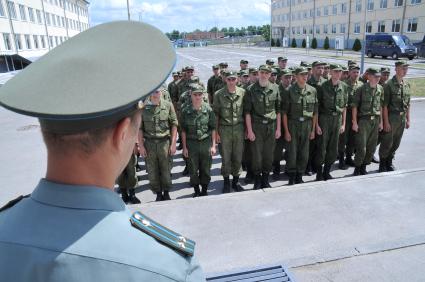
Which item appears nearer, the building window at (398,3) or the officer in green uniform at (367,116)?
the officer in green uniform at (367,116)

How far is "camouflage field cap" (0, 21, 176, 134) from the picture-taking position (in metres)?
0.83

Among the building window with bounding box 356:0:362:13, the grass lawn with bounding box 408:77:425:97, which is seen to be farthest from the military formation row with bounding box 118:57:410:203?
the building window with bounding box 356:0:362:13

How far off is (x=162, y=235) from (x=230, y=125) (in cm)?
476

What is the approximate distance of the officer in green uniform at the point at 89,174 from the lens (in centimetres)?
82

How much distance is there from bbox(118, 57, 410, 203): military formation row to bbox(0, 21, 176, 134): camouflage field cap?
405cm

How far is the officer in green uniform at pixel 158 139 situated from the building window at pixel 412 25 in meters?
43.0

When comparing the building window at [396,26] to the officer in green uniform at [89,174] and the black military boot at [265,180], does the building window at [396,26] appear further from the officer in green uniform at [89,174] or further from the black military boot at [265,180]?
the officer in green uniform at [89,174]

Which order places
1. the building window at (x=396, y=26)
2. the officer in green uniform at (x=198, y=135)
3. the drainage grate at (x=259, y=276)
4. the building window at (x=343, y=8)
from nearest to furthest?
the drainage grate at (x=259, y=276)
the officer in green uniform at (x=198, y=135)
the building window at (x=396, y=26)
the building window at (x=343, y=8)

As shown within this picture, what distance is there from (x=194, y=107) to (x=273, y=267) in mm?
2926

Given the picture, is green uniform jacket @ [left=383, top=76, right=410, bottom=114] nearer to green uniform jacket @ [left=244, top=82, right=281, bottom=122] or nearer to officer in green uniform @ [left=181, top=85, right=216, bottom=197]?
green uniform jacket @ [left=244, top=82, right=281, bottom=122]

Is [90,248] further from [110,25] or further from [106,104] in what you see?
[110,25]

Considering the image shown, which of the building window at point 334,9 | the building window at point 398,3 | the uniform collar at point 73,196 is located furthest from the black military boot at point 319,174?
the building window at point 334,9

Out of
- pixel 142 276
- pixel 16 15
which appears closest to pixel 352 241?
pixel 142 276

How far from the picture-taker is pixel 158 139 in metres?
5.14
